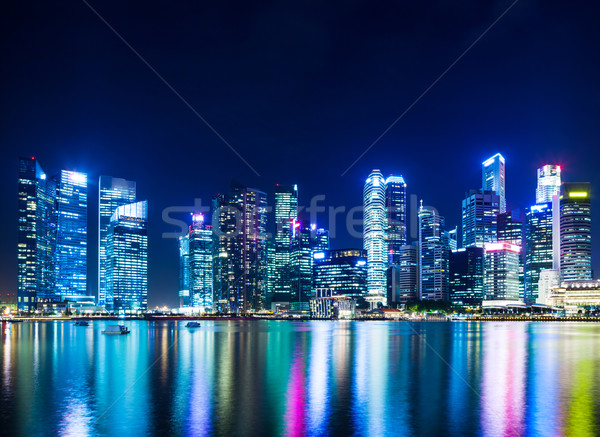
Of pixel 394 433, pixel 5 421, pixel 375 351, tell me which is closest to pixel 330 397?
pixel 394 433

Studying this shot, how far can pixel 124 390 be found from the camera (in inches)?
1478

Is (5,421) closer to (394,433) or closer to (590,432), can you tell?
(394,433)

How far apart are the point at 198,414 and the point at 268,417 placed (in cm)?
382

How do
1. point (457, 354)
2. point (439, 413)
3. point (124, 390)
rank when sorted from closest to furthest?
point (439, 413) → point (124, 390) → point (457, 354)

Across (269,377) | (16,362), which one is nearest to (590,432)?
(269,377)

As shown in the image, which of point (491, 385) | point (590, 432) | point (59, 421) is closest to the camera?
point (590, 432)

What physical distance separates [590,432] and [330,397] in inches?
573

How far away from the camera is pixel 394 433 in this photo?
2606 centimetres

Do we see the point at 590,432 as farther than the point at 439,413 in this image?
No

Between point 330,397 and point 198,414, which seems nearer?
point 198,414

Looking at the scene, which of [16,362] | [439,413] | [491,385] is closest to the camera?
[439,413]

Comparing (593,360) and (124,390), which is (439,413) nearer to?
(124,390)

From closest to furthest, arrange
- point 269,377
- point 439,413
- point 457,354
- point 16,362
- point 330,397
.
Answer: point 439,413, point 330,397, point 269,377, point 16,362, point 457,354

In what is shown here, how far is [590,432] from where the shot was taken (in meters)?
25.7
